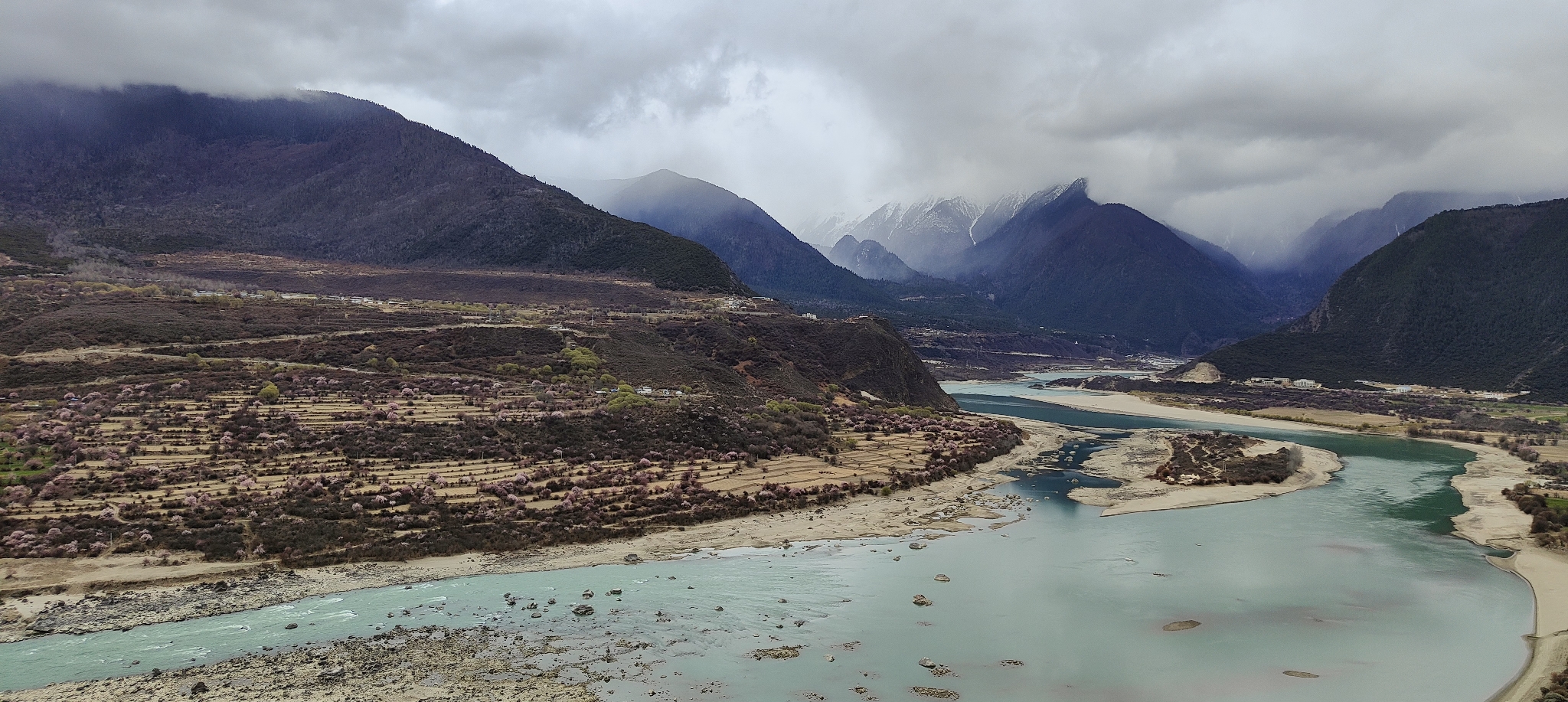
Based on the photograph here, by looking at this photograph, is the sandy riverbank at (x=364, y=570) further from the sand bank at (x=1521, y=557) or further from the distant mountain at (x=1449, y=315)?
the distant mountain at (x=1449, y=315)

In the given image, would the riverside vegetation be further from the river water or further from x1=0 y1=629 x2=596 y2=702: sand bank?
x1=0 y1=629 x2=596 y2=702: sand bank

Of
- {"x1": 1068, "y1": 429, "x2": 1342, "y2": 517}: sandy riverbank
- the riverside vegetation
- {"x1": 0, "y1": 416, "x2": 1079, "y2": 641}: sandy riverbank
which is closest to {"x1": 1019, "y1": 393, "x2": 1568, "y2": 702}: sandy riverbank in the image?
{"x1": 1068, "y1": 429, "x2": 1342, "y2": 517}: sandy riverbank

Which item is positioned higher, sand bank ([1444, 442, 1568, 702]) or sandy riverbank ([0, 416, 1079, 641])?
sand bank ([1444, 442, 1568, 702])

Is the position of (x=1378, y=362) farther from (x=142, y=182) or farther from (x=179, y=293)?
(x=142, y=182)

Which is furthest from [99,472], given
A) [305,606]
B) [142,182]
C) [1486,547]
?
[142,182]

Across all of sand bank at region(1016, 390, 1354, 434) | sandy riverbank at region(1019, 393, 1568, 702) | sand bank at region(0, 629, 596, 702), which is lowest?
sand bank at region(1016, 390, 1354, 434)

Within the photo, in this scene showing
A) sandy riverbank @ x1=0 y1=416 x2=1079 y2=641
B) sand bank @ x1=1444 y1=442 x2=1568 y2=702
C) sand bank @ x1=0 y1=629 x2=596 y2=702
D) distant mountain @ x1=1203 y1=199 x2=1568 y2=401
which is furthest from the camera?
distant mountain @ x1=1203 y1=199 x2=1568 y2=401
